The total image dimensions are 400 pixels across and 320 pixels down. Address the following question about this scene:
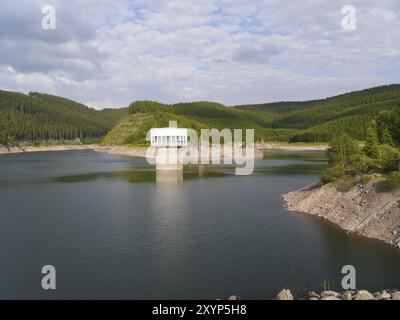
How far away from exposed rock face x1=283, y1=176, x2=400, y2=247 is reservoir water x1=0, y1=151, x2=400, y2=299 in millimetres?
1270

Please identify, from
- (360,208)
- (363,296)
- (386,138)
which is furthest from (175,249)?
(386,138)

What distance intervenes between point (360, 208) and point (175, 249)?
16007 millimetres

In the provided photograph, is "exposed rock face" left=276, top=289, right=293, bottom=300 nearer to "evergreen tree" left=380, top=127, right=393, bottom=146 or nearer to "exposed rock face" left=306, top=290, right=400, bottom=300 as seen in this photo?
"exposed rock face" left=306, top=290, right=400, bottom=300

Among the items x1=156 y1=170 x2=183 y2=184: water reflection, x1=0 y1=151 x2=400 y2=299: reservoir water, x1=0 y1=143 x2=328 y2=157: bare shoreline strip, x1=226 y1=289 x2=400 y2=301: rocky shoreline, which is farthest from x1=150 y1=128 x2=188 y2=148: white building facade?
x1=226 y1=289 x2=400 y2=301: rocky shoreline

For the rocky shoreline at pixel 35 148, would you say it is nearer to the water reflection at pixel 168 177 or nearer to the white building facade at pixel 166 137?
the white building facade at pixel 166 137

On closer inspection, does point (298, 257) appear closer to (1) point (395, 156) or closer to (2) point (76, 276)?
(2) point (76, 276)

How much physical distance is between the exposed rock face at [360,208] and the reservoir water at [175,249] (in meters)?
1.27

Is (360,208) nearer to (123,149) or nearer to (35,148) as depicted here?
(123,149)

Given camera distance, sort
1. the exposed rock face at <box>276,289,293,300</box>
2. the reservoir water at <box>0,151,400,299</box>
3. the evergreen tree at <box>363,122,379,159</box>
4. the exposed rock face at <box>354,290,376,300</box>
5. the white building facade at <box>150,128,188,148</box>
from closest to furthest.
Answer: the exposed rock face at <box>354,290,376,300</box>, the exposed rock face at <box>276,289,293,300</box>, the reservoir water at <box>0,151,400,299</box>, the evergreen tree at <box>363,122,379,159</box>, the white building facade at <box>150,128,188,148</box>

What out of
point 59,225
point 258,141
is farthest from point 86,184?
point 258,141

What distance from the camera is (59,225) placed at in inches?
1373

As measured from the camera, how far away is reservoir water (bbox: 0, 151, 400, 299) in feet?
70.3
